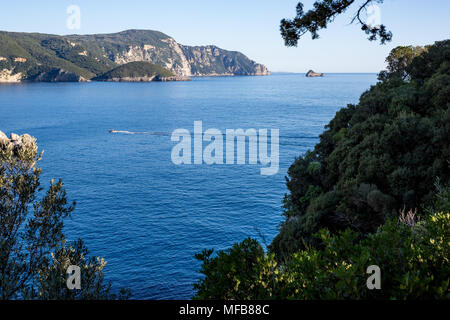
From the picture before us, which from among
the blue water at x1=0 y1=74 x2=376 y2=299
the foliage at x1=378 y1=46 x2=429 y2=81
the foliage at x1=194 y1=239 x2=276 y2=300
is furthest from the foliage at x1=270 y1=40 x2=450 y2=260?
the foliage at x1=378 y1=46 x2=429 y2=81

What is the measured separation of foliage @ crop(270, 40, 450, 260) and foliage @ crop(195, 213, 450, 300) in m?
8.12

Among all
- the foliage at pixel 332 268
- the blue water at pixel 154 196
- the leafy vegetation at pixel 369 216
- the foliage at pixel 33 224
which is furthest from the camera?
the blue water at pixel 154 196

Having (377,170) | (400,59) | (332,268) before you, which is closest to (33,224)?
(332,268)

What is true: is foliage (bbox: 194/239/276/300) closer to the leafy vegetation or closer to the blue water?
the leafy vegetation

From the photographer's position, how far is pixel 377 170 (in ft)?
64.3

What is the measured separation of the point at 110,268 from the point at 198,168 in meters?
28.8

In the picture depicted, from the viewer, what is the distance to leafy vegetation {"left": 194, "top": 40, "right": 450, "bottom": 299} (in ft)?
18.7

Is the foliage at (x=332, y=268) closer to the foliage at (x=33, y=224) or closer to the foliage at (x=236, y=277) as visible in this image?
the foliage at (x=236, y=277)

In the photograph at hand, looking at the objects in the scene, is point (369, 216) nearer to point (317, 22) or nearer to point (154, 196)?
point (317, 22)

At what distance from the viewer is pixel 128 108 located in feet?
431

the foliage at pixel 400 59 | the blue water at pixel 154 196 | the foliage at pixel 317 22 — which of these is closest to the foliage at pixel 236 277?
the blue water at pixel 154 196

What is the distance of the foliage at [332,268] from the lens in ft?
18.2

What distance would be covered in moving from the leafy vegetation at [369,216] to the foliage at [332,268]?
18 mm

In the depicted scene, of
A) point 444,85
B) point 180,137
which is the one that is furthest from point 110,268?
point 180,137
